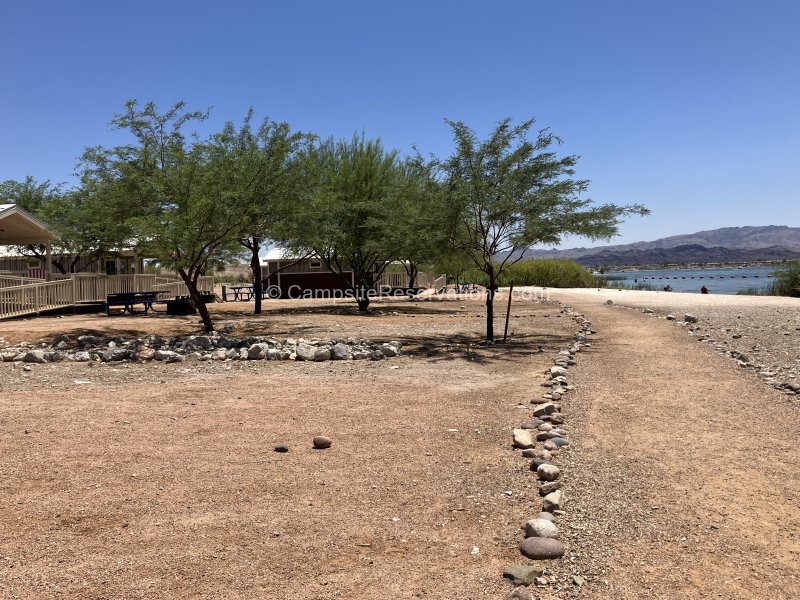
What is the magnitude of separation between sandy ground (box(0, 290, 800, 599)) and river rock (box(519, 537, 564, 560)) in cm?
9

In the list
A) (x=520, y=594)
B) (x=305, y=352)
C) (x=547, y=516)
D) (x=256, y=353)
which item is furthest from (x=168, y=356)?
(x=520, y=594)

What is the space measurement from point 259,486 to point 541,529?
214cm

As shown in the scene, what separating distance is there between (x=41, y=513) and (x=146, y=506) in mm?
670

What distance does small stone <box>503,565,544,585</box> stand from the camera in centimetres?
323

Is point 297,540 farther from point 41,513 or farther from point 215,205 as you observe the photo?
point 215,205

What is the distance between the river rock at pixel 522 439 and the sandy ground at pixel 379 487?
18 cm

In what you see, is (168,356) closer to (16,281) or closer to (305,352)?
(305,352)

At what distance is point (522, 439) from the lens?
5613 mm

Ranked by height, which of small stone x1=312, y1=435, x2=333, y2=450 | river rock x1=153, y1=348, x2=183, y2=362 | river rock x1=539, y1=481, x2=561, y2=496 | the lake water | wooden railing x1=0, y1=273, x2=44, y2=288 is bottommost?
river rock x1=539, y1=481, x2=561, y2=496

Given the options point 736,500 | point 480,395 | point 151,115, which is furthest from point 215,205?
point 736,500

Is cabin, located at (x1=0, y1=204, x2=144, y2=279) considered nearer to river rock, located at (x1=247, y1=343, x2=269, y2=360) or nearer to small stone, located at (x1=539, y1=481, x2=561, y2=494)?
river rock, located at (x1=247, y1=343, x2=269, y2=360)

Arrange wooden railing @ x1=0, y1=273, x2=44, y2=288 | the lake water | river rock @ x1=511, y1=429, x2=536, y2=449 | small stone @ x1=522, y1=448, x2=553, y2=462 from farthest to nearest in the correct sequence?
the lake water, wooden railing @ x1=0, y1=273, x2=44, y2=288, river rock @ x1=511, y1=429, x2=536, y2=449, small stone @ x1=522, y1=448, x2=553, y2=462

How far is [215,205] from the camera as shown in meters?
13.9

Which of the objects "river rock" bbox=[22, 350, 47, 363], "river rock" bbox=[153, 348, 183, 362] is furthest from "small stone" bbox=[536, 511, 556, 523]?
"river rock" bbox=[22, 350, 47, 363]
